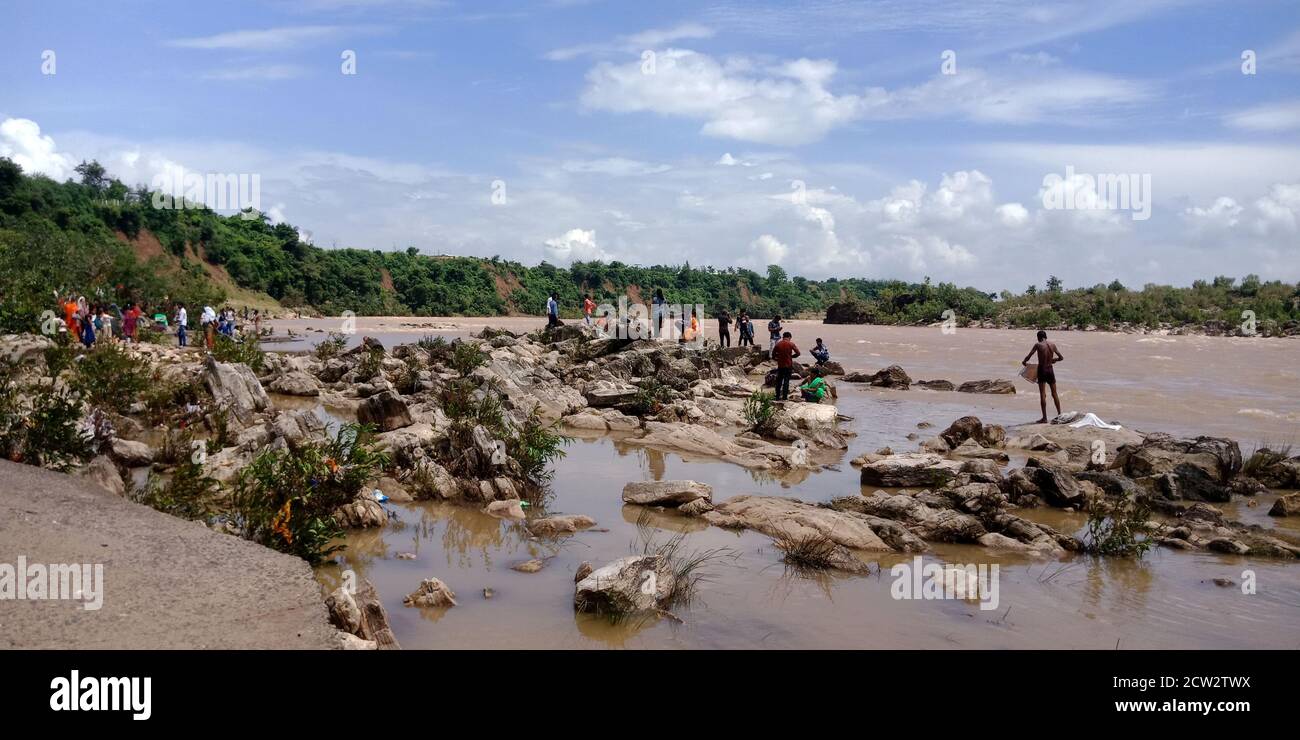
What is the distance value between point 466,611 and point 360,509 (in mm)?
2374

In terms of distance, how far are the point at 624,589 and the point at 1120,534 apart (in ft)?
16.2

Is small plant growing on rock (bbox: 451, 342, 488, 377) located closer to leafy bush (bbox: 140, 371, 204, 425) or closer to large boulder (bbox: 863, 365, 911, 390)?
leafy bush (bbox: 140, 371, 204, 425)

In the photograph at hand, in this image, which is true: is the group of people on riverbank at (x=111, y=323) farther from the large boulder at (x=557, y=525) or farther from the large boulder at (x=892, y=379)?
the large boulder at (x=892, y=379)

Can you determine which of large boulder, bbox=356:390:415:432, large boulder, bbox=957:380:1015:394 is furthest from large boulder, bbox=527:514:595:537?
large boulder, bbox=957:380:1015:394

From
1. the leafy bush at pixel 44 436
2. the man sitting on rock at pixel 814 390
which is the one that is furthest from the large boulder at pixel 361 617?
the man sitting on rock at pixel 814 390

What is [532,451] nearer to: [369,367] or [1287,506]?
[1287,506]

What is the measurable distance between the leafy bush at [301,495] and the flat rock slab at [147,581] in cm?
32

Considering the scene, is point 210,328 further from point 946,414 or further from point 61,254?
point 946,414

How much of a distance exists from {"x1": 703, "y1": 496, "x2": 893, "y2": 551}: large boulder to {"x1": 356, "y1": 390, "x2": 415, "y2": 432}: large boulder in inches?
207

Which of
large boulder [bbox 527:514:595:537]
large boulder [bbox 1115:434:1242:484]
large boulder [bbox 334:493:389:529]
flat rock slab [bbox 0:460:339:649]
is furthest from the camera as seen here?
large boulder [bbox 1115:434:1242:484]

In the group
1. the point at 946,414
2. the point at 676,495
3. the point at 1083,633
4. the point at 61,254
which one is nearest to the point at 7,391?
the point at 676,495

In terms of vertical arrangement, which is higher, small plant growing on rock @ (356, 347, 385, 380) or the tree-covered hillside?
the tree-covered hillside

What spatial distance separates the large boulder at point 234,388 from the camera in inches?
506

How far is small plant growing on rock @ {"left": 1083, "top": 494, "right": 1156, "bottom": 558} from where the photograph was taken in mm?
7965
